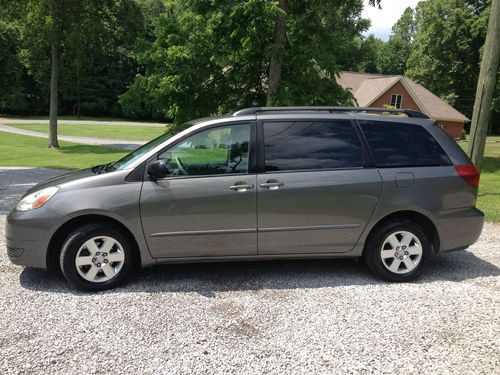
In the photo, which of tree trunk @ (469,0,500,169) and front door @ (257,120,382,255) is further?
tree trunk @ (469,0,500,169)

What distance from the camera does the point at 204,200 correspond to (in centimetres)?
429

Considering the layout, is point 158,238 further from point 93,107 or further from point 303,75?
point 93,107

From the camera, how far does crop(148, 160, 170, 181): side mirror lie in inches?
165

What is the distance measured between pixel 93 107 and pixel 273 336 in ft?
210

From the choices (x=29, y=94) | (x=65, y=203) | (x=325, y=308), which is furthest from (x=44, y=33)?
(x=29, y=94)

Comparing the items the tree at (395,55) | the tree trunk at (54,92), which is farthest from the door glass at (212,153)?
the tree at (395,55)

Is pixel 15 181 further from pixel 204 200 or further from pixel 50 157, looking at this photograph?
pixel 204 200

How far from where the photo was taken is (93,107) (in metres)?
62.0

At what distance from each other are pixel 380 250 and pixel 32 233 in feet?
11.5

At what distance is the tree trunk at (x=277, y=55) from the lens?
12.4 metres

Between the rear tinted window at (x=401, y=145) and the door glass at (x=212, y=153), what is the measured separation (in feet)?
4.43

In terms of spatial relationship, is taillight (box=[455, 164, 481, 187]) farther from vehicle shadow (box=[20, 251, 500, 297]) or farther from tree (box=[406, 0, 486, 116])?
tree (box=[406, 0, 486, 116])

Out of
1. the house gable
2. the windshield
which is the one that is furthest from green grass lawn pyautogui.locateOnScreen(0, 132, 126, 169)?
the house gable

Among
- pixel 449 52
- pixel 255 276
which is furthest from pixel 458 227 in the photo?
pixel 449 52
